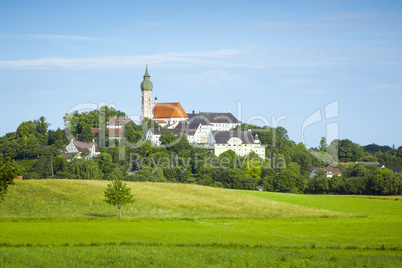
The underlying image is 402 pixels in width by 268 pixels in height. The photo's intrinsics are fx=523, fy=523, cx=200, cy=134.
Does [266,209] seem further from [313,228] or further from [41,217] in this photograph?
[41,217]

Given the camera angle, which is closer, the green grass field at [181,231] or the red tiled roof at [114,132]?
the green grass field at [181,231]

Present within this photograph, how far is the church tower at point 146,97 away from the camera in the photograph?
18650cm

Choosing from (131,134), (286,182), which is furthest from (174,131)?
(286,182)

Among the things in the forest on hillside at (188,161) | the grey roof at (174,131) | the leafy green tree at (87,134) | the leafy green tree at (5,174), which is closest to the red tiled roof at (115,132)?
the forest on hillside at (188,161)

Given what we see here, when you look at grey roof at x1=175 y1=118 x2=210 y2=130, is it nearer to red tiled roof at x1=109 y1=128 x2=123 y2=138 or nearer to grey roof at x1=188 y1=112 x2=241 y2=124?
grey roof at x1=188 y1=112 x2=241 y2=124

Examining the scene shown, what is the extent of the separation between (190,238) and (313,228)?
9.80m

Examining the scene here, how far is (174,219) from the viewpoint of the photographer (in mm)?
39375

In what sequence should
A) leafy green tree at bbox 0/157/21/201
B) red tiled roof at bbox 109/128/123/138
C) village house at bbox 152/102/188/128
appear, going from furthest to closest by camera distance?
village house at bbox 152/102/188/128, red tiled roof at bbox 109/128/123/138, leafy green tree at bbox 0/157/21/201

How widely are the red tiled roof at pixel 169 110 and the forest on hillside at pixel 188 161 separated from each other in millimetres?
20386

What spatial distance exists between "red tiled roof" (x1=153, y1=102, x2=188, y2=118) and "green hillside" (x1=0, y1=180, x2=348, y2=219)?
128666 millimetres

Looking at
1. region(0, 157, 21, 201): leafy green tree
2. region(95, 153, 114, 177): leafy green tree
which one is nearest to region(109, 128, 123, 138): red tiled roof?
region(95, 153, 114, 177): leafy green tree

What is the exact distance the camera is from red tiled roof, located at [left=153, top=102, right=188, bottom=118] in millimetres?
186125

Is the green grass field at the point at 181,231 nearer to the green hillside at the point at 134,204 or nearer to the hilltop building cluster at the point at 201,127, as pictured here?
the green hillside at the point at 134,204

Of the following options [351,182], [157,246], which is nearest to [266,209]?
[157,246]
